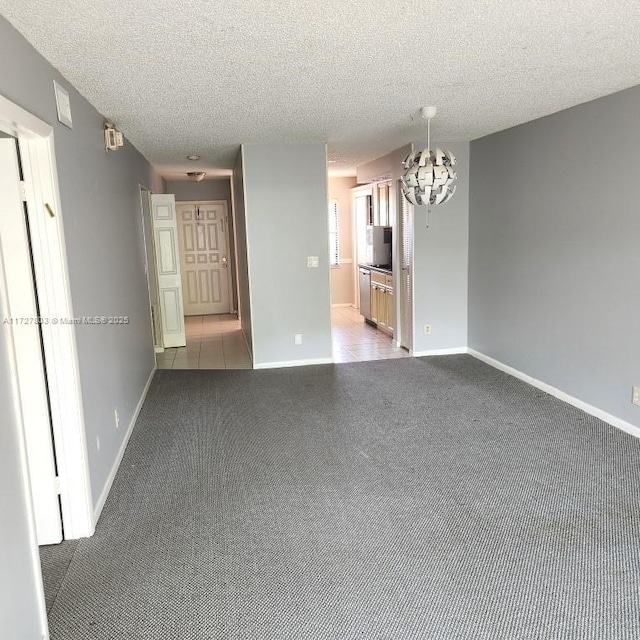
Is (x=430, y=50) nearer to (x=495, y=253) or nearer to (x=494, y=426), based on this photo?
(x=494, y=426)

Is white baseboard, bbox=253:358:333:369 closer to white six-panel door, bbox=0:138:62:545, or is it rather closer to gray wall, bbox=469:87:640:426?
gray wall, bbox=469:87:640:426

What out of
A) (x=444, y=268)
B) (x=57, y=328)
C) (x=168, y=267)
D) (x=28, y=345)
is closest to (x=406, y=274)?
(x=444, y=268)

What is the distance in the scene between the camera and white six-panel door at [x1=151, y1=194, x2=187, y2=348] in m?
6.84

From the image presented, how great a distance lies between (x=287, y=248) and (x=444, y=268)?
1.77 meters

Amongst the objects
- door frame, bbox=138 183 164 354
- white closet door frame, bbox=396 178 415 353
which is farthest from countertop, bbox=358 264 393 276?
door frame, bbox=138 183 164 354

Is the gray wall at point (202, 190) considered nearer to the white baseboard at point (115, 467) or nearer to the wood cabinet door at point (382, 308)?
the wood cabinet door at point (382, 308)

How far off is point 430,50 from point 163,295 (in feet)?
17.0

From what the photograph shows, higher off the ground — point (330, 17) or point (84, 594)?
point (330, 17)

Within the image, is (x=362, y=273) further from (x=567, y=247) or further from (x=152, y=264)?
(x=567, y=247)

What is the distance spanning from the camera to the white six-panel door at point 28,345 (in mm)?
2359

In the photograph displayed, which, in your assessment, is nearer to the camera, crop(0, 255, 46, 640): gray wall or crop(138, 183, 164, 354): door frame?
crop(0, 255, 46, 640): gray wall

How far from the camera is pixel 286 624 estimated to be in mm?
2031

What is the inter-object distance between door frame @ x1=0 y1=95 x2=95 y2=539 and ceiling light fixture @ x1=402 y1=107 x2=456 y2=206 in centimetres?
244

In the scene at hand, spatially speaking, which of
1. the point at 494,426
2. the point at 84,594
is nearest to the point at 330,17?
the point at 84,594
